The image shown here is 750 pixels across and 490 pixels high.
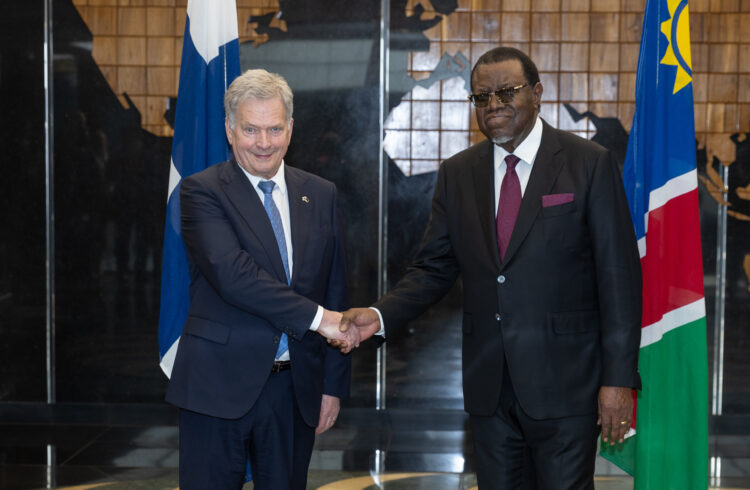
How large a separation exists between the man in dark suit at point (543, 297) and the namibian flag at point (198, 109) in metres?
1.33

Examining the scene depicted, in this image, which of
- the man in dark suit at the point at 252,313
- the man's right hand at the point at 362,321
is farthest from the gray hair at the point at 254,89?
the man's right hand at the point at 362,321

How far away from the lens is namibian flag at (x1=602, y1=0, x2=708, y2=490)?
2975 mm

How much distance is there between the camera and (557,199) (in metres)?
2.44

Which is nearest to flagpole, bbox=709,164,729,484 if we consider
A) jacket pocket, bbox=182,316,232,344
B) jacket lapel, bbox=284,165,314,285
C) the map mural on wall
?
the map mural on wall

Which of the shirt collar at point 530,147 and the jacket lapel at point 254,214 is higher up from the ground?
the shirt collar at point 530,147

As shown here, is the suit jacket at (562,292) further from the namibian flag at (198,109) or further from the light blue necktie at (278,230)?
the namibian flag at (198,109)

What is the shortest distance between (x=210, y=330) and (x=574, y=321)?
1.05 m

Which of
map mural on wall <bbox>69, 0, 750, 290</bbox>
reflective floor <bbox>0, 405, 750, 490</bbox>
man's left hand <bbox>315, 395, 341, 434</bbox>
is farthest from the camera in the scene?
map mural on wall <bbox>69, 0, 750, 290</bbox>

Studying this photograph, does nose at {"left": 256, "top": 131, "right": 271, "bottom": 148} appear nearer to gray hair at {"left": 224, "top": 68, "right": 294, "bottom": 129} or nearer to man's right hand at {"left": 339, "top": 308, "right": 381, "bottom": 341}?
gray hair at {"left": 224, "top": 68, "right": 294, "bottom": 129}

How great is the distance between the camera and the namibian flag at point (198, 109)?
11.9 ft

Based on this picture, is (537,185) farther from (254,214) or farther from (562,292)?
(254,214)

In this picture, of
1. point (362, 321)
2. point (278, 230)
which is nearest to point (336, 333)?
point (362, 321)

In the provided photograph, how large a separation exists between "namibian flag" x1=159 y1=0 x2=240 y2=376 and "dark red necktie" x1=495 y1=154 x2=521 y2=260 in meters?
1.51

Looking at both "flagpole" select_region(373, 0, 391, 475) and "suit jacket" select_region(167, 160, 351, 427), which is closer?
"suit jacket" select_region(167, 160, 351, 427)
